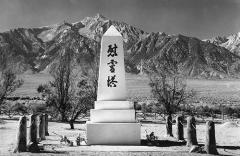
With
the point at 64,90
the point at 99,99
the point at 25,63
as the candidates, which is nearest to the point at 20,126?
the point at 99,99

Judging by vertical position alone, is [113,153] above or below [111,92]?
below

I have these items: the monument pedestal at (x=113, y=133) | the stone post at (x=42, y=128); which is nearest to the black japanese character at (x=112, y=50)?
the monument pedestal at (x=113, y=133)

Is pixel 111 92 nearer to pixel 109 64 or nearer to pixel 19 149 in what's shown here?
pixel 109 64

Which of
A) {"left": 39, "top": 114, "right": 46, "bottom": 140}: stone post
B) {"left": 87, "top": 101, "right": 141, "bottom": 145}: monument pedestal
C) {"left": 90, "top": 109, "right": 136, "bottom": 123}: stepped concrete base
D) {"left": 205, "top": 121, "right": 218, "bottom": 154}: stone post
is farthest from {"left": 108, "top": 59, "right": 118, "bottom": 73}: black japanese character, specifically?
{"left": 205, "top": 121, "right": 218, "bottom": 154}: stone post

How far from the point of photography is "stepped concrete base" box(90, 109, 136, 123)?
1609 cm

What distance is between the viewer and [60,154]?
1290 centimetres

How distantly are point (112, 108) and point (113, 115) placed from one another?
1.12ft

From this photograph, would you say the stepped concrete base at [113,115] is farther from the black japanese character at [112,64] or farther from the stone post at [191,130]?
the stone post at [191,130]

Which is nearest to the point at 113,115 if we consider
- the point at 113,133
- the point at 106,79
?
the point at 113,133

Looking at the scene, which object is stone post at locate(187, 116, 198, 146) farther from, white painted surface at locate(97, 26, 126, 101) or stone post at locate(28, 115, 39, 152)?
stone post at locate(28, 115, 39, 152)

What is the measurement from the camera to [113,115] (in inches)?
634

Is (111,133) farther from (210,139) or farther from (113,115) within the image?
(210,139)

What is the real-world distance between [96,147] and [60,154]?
2.34 meters

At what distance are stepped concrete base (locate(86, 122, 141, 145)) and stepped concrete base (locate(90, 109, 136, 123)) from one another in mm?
321
